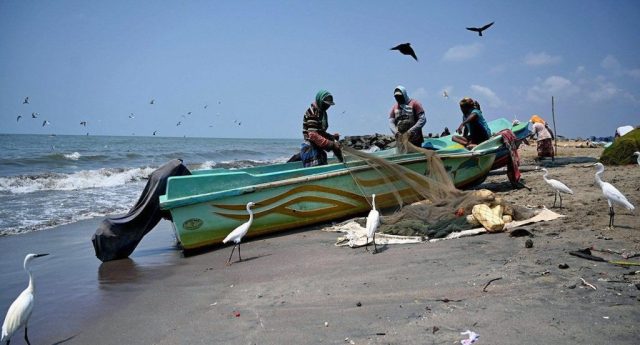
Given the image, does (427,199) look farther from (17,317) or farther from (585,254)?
(17,317)

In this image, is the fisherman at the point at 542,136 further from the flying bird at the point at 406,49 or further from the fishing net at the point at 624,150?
the flying bird at the point at 406,49

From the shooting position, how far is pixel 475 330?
9.14 feet

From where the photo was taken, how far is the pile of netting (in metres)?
5.75

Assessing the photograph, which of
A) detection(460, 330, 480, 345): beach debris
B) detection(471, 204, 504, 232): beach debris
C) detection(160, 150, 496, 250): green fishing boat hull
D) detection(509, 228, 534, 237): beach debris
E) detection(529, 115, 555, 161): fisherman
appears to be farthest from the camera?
detection(529, 115, 555, 161): fisherman

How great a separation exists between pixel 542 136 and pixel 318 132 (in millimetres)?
9941

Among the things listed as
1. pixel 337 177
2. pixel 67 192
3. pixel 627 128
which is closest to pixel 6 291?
pixel 337 177

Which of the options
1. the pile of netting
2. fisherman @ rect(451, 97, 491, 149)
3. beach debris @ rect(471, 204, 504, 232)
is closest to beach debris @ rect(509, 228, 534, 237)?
beach debris @ rect(471, 204, 504, 232)

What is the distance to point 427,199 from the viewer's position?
7.21 meters

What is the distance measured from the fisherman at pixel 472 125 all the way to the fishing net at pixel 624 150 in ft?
13.6

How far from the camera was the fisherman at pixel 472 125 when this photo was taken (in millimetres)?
9373

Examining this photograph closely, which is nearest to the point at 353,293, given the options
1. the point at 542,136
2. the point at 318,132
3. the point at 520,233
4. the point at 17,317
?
the point at 520,233

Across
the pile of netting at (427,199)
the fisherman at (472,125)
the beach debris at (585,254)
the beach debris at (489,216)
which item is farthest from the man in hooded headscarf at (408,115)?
the beach debris at (585,254)

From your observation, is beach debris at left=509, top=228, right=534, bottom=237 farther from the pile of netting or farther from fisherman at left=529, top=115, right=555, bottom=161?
fisherman at left=529, top=115, right=555, bottom=161

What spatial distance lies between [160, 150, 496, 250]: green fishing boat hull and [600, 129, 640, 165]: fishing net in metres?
6.59
